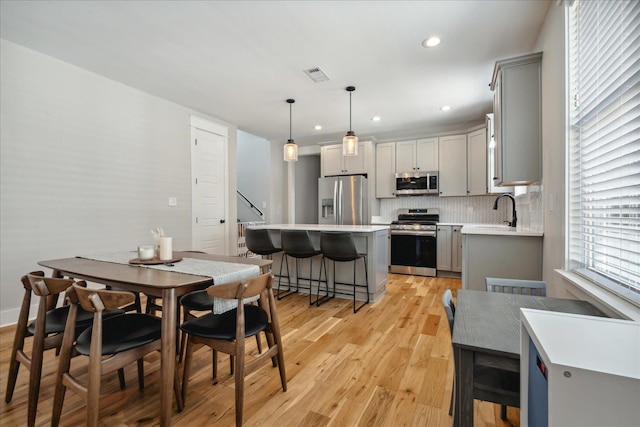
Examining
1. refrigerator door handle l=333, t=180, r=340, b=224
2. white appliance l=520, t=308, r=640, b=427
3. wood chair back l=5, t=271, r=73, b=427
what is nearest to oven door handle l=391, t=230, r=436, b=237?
refrigerator door handle l=333, t=180, r=340, b=224

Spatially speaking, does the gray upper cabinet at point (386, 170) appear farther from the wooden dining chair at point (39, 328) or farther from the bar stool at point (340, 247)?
the wooden dining chair at point (39, 328)

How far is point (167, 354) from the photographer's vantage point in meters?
1.43

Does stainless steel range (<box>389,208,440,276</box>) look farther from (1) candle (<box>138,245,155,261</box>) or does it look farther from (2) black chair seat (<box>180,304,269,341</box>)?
(1) candle (<box>138,245,155,261</box>)

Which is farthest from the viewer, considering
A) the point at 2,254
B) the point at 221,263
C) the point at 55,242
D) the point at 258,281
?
the point at 55,242

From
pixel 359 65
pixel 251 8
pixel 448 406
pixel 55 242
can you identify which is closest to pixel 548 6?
pixel 359 65

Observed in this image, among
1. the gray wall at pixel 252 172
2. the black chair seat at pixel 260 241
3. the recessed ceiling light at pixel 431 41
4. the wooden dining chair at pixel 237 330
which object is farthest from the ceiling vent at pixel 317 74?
the gray wall at pixel 252 172

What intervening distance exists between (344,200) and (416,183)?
137 cm

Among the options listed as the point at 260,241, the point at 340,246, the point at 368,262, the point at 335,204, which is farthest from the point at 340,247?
the point at 335,204

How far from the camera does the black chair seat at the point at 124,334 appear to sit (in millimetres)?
1423

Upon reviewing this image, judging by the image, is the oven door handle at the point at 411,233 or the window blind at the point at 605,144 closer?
the window blind at the point at 605,144

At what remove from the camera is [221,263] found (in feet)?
6.66

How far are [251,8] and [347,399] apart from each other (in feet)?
9.34

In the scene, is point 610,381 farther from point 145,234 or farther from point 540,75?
point 145,234

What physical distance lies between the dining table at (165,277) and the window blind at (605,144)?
1806 millimetres
